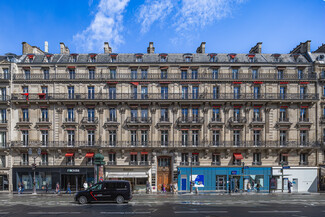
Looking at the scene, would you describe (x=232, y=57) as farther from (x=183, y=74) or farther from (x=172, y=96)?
(x=172, y=96)

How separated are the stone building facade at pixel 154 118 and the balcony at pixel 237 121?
0.14m

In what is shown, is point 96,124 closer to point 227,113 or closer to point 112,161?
point 112,161

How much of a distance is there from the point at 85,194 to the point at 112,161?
12.3 m

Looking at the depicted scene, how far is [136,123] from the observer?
3491 centimetres

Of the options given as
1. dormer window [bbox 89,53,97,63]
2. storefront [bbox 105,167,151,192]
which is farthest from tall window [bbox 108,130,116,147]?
dormer window [bbox 89,53,97,63]

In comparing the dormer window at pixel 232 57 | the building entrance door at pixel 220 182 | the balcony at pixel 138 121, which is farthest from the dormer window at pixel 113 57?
the building entrance door at pixel 220 182

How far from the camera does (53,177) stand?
114 ft

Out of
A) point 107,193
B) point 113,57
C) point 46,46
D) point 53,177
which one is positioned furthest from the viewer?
point 46,46

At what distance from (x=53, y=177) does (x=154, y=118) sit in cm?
1536

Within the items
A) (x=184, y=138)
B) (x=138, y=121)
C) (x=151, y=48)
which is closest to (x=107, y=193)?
(x=138, y=121)

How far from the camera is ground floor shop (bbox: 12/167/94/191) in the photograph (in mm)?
34656

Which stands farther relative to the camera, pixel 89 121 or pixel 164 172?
pixel 164 172

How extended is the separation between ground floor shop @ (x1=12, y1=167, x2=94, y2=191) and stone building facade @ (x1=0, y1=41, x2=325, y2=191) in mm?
131

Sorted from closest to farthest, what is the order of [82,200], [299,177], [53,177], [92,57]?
[82,200]
[53,177]
[299,177]
[92,57]
